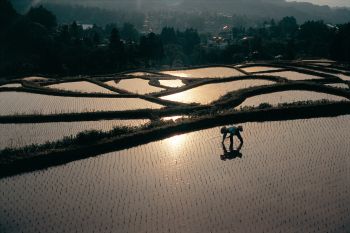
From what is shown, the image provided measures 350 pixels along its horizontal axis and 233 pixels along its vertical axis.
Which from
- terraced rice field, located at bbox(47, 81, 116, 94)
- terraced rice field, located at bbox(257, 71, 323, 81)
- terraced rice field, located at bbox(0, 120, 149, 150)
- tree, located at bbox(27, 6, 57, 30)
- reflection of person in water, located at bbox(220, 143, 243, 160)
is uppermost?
tree, located at bbox(27, 6, 57, 30)

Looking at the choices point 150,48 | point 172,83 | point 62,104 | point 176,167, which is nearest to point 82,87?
point 62,104

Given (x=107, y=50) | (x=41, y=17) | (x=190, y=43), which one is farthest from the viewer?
(x=190, y=43)

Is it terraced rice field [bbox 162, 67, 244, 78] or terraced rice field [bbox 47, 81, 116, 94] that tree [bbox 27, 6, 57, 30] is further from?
terraced rice field [bbox 47, 81, 116, 94]

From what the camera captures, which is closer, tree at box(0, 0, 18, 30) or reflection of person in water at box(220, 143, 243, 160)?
reflection of person in water at box(220, 143, 243, 160)

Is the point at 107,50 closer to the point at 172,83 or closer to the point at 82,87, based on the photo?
the point at 172,83

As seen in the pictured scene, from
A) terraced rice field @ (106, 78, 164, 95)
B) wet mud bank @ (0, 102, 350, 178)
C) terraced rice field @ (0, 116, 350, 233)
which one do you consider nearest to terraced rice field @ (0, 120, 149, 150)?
wet mud bank @ (0, 102, 350, 178)

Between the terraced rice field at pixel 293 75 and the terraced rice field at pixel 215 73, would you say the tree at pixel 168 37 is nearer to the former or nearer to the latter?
the terraced rice field at pixel 215 73
